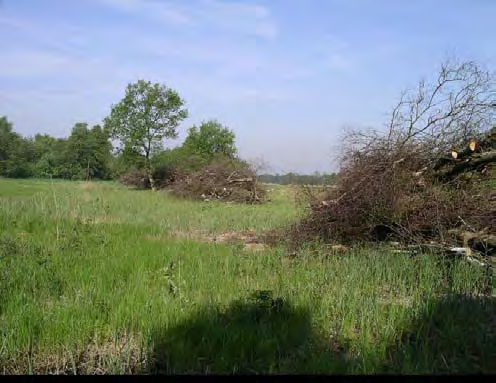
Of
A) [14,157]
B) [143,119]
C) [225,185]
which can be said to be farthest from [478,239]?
[14,157]

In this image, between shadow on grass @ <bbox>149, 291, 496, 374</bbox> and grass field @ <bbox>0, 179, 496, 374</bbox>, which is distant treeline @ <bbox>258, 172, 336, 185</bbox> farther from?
shadow on grass @ <bbox>149, 291, 496, 374</bbox>

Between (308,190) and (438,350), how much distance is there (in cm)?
585

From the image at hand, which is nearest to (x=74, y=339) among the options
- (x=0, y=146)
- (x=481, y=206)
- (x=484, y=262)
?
(x=484, y=262)

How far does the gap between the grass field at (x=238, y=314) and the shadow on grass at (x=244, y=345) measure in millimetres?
10

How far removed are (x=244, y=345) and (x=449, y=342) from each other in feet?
6.00

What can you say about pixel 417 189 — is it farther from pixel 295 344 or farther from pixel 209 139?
pixel 209 139

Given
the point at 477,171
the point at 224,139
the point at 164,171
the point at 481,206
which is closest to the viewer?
the point at 481,206

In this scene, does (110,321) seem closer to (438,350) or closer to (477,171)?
(438,350)

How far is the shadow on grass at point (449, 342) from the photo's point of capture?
3.18m

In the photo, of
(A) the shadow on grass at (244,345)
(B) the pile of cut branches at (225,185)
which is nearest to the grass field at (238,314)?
(A) the shadow on grass at (244,345)

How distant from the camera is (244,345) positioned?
345 centimetres

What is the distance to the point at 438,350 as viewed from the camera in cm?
344

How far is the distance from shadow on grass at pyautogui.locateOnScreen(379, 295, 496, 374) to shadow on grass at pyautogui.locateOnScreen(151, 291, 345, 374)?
0.56 meters

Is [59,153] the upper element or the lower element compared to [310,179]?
upper
